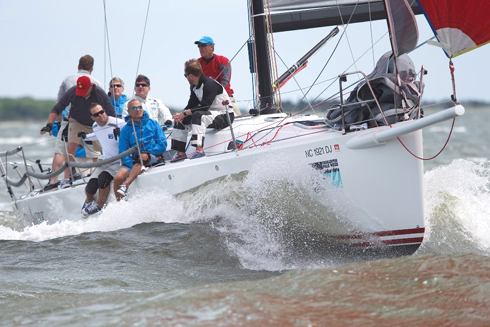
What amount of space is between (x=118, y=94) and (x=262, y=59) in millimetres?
2138

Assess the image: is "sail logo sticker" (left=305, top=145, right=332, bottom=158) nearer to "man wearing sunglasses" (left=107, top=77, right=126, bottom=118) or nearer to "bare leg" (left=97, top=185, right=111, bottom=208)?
"bare leg" (left=97, top=185, right=111, bottom=208)

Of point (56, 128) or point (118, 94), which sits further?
point (56, 128)

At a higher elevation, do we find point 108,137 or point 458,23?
point 458,23

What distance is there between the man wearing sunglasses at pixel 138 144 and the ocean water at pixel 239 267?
0.26 m

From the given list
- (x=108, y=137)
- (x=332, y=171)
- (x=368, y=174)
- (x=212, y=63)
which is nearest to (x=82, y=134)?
(x=108, y=137)

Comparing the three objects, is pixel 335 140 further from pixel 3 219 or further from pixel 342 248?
pixel 3 219

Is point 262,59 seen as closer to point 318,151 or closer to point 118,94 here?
point 118,94

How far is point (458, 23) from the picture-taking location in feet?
15.7

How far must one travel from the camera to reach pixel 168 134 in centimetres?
816

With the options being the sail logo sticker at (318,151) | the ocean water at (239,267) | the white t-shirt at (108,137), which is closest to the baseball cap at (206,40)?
the white t-shirt at (108,137)

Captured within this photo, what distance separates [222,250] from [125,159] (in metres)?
2.03

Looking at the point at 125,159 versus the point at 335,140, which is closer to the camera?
the point at 335,140

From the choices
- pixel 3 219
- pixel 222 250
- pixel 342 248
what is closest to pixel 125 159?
pixel 222 250

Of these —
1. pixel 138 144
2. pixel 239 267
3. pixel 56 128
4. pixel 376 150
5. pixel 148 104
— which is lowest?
pixel 239 267
